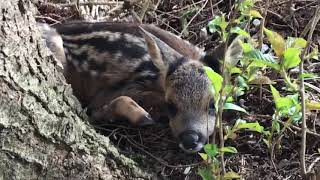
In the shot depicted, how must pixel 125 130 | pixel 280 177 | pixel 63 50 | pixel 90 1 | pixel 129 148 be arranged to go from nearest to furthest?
pixel 280 177 < pixel 129 148 < pixel 125 130 < pixel 63 50 < pixel 90 1

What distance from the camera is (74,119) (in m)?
3.44

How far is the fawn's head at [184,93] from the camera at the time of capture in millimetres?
4268

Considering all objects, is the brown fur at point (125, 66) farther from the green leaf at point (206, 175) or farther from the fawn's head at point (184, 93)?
the green leaf at point (206, 175)

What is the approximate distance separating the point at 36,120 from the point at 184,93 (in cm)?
158

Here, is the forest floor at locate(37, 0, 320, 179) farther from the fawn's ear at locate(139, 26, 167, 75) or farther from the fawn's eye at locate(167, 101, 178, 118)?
the fawn's ear at locate(139, 26, 167, 75)

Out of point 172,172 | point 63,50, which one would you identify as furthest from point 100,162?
point 63,50

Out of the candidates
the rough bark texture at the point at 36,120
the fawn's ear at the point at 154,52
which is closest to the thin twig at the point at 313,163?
the rough bark texture at the point at 36,120

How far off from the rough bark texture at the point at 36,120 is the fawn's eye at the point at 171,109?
1062mm

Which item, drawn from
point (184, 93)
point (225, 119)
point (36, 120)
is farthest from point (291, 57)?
point (184, 93)

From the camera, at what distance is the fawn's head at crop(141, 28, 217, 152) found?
427 cm

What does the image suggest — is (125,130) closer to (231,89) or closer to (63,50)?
(63,50)

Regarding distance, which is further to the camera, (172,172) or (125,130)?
(125,130)

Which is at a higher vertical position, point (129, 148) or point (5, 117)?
point (5, 117)

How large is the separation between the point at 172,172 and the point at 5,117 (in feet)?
3.84
